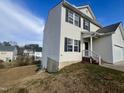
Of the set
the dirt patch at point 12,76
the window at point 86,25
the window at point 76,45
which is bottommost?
the dirt patch at point 12,76

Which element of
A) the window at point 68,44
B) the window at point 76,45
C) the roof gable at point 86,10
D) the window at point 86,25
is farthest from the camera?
the roof gable at point 86,10

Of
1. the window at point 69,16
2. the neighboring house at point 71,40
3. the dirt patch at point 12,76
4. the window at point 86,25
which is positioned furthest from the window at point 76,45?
the dirt patch at point 12,76

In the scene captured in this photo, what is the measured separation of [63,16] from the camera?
10.8m

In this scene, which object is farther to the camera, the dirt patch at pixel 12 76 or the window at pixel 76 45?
the window at pixel 76 45

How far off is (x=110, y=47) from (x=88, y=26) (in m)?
4.20

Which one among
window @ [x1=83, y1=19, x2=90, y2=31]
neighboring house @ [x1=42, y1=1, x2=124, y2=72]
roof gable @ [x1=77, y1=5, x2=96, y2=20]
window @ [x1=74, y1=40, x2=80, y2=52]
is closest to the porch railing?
neighboring house @ [x1=42, y1=1, x2=124, y2=72]

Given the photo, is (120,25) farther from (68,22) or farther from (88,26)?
(68,22)

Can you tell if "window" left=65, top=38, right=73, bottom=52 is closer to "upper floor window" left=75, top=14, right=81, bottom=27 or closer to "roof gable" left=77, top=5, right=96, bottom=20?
"upper floor window" left=75, top=14, right=81, bottom=27

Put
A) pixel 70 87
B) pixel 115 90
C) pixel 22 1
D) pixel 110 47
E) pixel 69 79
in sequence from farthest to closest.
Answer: pixel 110 47 < pixel 22 1 < pixel 69 79 < pixel 70 87 < pixel 115 90

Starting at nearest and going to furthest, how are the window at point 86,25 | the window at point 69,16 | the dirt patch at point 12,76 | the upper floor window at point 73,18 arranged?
the dirt patch at point 12,76 < the window at point 69,16 < the upper floor window at point 73,18 < the window at point 86,25

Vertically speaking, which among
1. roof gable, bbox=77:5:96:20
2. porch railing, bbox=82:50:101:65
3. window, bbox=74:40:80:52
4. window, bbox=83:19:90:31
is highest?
roof gable, bbox=77:5:96:20

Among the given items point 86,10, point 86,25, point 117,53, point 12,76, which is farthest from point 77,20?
point 12,76

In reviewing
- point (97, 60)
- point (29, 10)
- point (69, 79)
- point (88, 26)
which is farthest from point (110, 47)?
point (29, 10)

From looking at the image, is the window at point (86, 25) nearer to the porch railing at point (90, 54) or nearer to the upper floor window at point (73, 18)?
the upper floor window at point (73, 18)
